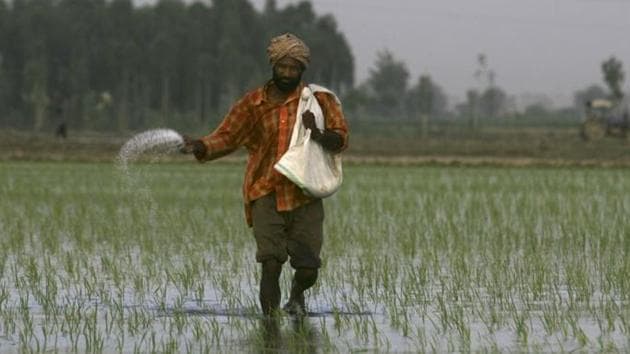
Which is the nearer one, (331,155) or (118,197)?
(331,155)

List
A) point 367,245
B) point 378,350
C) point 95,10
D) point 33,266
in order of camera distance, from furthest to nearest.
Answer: point 95,10, point 367,245, point 33,266, point 378,350

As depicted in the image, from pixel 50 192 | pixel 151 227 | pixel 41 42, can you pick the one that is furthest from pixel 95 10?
pixel 151 227

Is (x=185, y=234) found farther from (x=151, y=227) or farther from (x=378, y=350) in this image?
(x=378, y=350)

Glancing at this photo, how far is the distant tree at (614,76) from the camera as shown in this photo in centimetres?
6806

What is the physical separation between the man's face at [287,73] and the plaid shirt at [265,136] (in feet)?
0.28

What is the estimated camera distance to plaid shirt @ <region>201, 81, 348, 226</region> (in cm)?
832

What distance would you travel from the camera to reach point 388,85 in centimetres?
12375

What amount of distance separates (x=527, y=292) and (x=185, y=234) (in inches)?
202

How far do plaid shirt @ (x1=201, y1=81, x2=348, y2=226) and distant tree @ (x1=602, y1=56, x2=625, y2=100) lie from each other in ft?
199

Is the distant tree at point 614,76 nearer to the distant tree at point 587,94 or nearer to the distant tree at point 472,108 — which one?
the distant tree at point 472,108

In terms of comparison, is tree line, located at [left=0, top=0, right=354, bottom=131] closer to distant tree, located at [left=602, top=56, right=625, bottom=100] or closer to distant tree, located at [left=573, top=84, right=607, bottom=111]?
distant tree, located at [left=602, top=56, right=625, bottom=100]

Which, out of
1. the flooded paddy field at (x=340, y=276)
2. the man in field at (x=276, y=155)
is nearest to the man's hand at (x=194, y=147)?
the man in field at (x=276, y=155)

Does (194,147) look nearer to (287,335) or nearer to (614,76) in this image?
(287,335)

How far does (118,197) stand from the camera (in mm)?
20312
